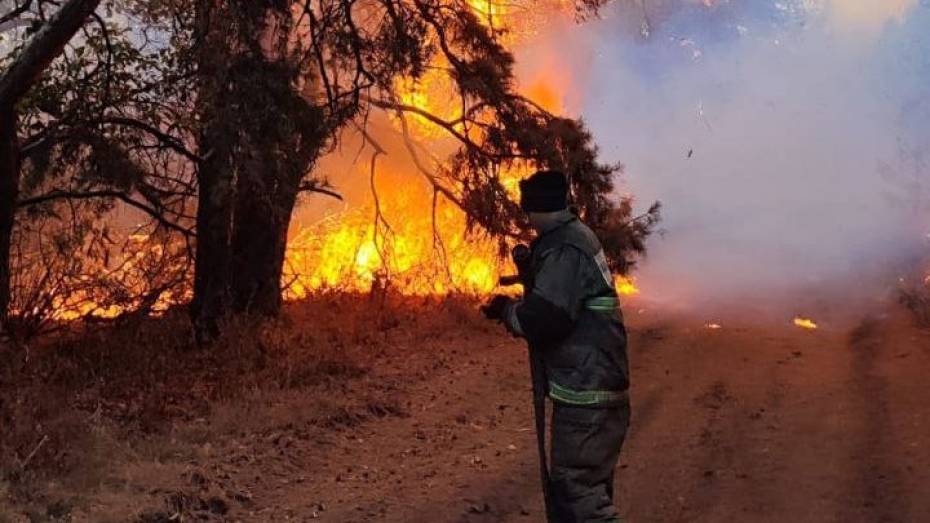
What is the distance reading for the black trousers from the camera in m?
3.88

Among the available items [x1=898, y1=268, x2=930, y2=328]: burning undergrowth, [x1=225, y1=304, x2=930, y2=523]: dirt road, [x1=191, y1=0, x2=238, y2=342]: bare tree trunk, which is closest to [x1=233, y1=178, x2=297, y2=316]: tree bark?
[x1=191, y1=0, x2=238, y2=342]: bare tree trunk

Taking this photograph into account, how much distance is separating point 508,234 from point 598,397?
5751 mm

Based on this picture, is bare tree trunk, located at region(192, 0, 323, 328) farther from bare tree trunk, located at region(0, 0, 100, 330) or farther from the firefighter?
the firefighter

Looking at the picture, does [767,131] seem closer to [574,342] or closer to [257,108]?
[257,108]

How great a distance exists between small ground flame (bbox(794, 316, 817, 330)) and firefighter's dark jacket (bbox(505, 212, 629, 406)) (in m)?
8.50

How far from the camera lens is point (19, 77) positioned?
5988mm

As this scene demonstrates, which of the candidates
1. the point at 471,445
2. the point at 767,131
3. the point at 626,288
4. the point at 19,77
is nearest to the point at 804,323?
the point at 626,288

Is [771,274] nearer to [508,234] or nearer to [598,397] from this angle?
[508,234]

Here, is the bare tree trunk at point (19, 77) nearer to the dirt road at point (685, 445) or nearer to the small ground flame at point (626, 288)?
the dirt road at point (685, 445)

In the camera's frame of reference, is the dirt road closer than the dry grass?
No

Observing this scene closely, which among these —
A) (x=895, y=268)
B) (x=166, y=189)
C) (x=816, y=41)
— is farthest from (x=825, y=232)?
(x=166, y=189)

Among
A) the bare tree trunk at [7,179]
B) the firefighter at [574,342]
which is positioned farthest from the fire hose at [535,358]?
the bare tree trunk at [7,179]

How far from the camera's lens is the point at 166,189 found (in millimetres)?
9586

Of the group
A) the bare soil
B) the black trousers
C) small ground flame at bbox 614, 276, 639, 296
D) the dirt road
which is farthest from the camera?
small ground flame at bbox 614, 276, 639, 296
